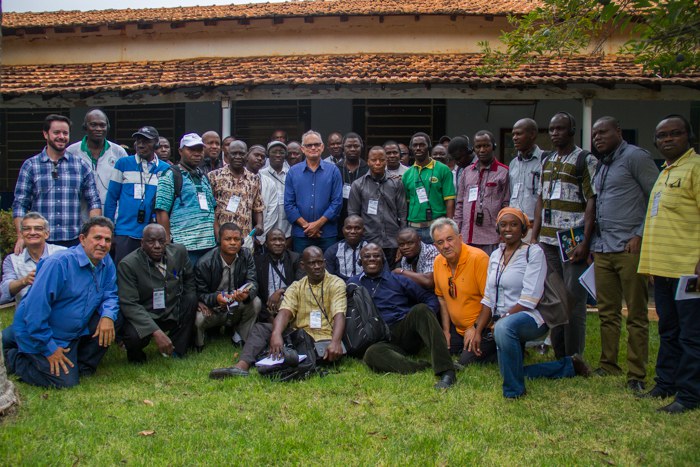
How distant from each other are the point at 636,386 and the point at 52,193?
5.72 meters

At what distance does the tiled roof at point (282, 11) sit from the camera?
13742 millimetres

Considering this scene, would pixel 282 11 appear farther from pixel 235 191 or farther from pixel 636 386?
pixel 636 386

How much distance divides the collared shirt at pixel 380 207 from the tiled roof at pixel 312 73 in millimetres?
4318

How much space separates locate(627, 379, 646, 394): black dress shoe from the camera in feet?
16.9

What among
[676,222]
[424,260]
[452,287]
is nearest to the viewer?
[676,222]

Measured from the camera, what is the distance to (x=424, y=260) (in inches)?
275

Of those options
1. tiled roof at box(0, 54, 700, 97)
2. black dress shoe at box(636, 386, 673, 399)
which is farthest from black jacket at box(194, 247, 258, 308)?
tiled roof at box(0, 54, 700, 97)

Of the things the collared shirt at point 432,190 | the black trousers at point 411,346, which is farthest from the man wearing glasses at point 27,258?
the collared shirt at point 432,190

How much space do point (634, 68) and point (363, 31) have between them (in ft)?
18.6

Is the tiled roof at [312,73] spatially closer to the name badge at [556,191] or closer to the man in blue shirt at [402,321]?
the name badge at [556,191]

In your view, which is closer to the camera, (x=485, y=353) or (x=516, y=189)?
(x=485, y=353)

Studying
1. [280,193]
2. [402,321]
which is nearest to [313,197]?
[280,193]

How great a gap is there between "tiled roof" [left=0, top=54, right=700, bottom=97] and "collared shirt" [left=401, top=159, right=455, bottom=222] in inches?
164

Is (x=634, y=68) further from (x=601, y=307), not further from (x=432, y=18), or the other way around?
(x=601, y=307)
